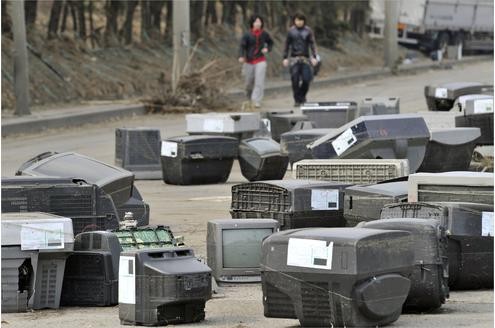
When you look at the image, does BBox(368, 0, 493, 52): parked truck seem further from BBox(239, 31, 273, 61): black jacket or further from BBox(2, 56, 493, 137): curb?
BBox(239, 31, 273, 61): black jacket

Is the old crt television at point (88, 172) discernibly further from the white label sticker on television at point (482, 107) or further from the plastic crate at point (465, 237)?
the white label sticker on television at point (482, 107)

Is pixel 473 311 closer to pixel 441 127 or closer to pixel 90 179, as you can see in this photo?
pixel 90 179

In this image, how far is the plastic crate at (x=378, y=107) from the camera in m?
19.8

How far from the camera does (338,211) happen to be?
11227mm

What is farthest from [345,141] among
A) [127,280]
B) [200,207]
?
[127,280]

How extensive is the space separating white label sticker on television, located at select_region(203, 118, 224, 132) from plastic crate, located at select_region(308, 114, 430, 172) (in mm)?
3789

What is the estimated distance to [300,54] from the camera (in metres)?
27.7

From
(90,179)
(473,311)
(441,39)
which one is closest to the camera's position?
(473,311)

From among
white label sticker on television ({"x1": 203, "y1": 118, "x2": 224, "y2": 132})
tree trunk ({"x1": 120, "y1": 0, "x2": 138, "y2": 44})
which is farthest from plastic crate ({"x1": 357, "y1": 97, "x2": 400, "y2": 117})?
tree trunk ({"x1": 120, "y1": 0, "x2": 138, "y2": 44})

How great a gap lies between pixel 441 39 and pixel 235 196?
37.4m

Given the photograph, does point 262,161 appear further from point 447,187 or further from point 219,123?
point 447,187

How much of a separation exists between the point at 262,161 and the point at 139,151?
1.80 m

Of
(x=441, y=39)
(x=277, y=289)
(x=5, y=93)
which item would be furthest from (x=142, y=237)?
(x=441, y=39)

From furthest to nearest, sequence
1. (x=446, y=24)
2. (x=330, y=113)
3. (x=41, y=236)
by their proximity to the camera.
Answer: (x=446, y=24)
(x=330, y=113)
(x=41, y=236)
